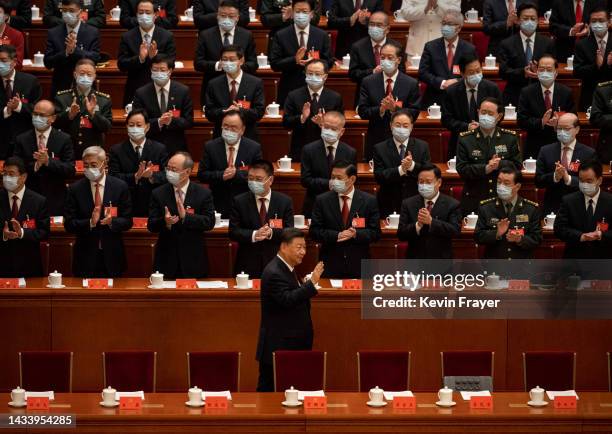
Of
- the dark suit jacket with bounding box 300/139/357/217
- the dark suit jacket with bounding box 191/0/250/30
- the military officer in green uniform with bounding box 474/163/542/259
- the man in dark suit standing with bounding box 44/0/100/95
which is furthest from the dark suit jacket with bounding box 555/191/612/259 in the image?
the man in dark suit standing with bounding box 44/0/100/95

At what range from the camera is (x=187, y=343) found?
12.2 metres

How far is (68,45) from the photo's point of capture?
1479 centimetres

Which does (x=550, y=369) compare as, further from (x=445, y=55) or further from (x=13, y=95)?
(x=13, y=95)

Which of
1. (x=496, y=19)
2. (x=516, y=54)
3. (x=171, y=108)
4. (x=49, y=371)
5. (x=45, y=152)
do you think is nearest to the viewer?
(x=49, y=371)

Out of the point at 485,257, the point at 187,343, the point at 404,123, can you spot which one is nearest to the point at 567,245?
the point at 485,257

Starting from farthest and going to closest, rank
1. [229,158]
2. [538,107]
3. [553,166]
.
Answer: [538,107] < [553,166] < [229,158]

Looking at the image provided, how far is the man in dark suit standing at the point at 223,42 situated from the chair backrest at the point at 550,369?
16.4 feet

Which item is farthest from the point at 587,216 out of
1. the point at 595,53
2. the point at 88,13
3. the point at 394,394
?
the point at 88,13

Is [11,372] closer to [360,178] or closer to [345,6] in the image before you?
[360,178]

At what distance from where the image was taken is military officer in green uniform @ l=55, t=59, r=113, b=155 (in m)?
14.0

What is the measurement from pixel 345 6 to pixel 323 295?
14.3 ft

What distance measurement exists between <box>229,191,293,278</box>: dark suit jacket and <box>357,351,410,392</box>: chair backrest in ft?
6.83

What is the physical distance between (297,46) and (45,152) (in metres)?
2.86

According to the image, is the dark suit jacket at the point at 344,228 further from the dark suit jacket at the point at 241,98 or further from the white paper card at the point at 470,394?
the white paper card at the point at 470,394
